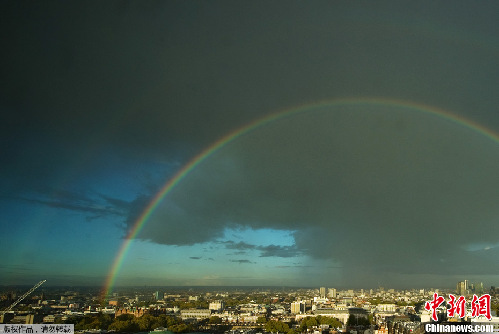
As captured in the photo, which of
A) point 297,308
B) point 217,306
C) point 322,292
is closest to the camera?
point 297,308

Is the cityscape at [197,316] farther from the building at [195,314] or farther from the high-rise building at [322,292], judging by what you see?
the high-rise building at [322,292]

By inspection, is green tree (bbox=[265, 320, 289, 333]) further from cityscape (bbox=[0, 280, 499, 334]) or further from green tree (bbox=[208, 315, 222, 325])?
green tree (bbox=[208, 315, 222, 325])

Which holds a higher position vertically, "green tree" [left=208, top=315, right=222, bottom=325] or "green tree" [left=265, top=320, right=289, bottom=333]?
"green tree" [left=265, top=320, right=289, bottom=333]

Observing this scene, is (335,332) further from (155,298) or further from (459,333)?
(155,298)

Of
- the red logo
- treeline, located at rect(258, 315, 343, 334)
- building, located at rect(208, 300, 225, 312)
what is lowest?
building, located at rect(208, 300, 225, 312)

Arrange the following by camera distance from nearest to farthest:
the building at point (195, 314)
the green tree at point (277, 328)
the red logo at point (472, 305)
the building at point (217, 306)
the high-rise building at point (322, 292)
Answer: the red logo at point (472, 305) → the green tree at point (277, 328) → the building at point (195, 314) → the building at point (217, 306) → the high-rise building at point (322, 292)

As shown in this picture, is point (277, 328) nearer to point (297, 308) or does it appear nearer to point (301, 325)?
point (301, 325)

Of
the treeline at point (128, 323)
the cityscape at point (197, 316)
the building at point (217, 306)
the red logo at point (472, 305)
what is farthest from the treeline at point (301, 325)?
the red logo at point (472, 305)

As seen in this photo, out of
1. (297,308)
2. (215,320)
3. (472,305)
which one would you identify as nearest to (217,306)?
(297,308)

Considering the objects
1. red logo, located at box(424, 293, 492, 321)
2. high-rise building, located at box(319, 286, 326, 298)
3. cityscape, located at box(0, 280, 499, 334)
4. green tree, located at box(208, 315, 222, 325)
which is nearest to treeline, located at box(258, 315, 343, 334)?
cityscape, located at box(0, 280, 499, 334)
